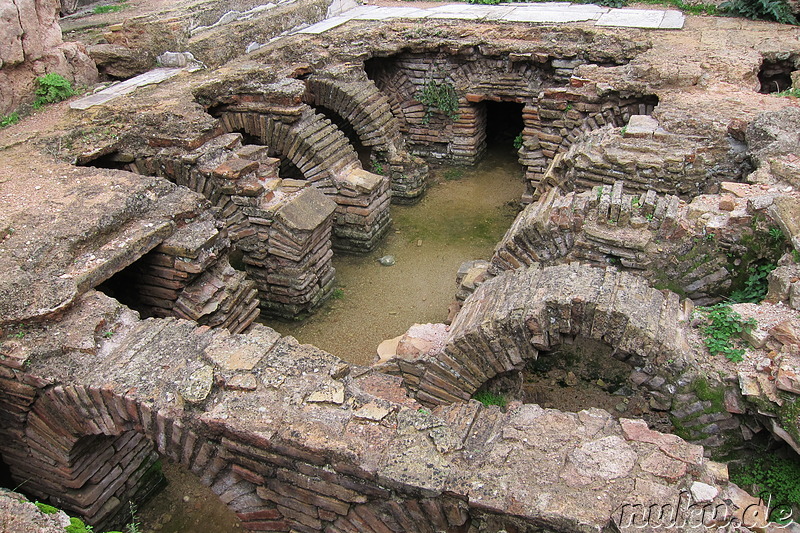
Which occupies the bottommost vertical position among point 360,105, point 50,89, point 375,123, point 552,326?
point 375,123

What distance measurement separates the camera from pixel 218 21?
26.4ft

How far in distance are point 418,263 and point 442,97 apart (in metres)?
3.12

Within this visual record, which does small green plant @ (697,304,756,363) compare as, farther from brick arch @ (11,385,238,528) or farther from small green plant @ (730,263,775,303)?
brick arch @ (11,385,238,528)

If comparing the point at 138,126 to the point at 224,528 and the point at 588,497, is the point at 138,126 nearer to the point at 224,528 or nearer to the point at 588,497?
the point at 224,528

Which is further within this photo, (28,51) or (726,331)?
(28,51)

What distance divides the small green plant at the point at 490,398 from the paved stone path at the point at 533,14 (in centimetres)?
681

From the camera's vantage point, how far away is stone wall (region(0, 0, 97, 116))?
5.84 m

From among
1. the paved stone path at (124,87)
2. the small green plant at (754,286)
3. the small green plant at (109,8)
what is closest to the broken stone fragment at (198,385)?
the small green plant at (754,286)

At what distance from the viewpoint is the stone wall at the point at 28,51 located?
230 inches

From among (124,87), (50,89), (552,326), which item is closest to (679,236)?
(552,326)

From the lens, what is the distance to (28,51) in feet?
20.2

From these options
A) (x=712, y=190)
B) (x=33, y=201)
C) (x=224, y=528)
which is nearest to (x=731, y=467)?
(x=712, y=190)

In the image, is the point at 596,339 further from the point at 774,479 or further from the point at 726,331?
the point at 774,479

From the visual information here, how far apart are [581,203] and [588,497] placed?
255 cm
